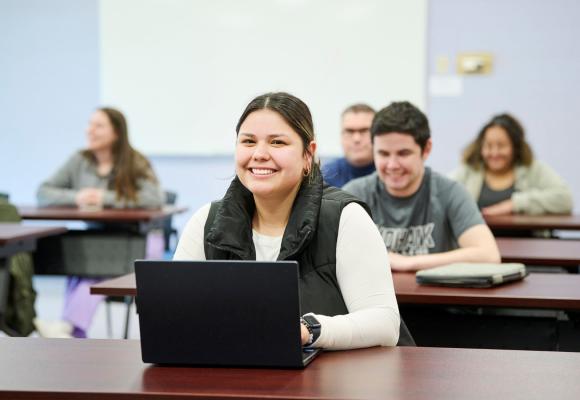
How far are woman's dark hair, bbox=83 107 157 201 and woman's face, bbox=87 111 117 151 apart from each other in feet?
0.07

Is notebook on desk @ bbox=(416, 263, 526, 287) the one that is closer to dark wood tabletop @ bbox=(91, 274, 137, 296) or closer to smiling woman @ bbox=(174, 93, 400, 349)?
smiling woman @ bbox=(174, 93, 400, 349)

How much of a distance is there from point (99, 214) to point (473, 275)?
7.81 feet

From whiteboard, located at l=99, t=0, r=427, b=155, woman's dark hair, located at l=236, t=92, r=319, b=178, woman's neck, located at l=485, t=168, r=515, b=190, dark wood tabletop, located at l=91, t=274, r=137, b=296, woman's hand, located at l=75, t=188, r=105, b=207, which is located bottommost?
dark wood tabletop, located at l=91, t=274, r=137, b=296

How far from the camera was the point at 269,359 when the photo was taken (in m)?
1.39

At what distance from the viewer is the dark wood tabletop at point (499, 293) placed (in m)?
2.05

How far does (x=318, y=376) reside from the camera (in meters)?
1.36

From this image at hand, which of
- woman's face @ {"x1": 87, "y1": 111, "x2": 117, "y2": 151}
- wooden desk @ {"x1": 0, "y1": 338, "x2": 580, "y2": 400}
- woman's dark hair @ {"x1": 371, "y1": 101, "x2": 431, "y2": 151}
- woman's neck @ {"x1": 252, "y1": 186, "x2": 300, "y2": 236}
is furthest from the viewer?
woman's face @ {"x1": 87, "y1": 111, "x2": 117, "y2": 151}

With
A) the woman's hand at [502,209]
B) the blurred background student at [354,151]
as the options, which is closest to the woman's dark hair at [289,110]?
the blurred background student at [354,151]

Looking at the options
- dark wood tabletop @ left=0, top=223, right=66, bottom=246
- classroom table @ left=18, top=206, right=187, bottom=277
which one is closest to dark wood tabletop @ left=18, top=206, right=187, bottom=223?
classroom table @ left=18, top=206, right=187, bottom=277

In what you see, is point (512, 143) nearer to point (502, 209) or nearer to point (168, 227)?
point (502, 209)

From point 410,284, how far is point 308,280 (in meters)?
0.60

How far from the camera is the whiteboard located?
19.2 ft

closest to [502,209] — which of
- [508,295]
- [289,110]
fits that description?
[508,295]

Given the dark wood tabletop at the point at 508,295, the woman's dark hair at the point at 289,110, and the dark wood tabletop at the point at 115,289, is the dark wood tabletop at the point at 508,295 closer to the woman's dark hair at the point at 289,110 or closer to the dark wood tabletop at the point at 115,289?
the woman's dark hair at the point at 289,110
